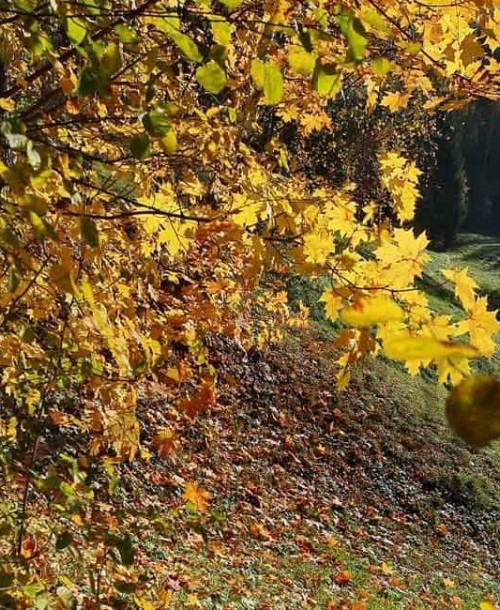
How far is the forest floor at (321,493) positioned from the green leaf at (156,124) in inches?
149

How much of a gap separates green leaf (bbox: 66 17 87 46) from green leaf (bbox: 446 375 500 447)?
102 centimetres

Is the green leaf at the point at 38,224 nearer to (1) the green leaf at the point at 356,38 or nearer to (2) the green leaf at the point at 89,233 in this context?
(2) the green leaf at the point at 89,233

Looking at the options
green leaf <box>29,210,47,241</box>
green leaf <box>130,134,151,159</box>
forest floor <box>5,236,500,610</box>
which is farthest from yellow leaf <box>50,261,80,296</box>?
forest floor <box>5,236,500,610</box>

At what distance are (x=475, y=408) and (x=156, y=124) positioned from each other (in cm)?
91

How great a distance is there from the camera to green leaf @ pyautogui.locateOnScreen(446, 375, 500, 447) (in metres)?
0.59

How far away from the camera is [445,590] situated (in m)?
7.45

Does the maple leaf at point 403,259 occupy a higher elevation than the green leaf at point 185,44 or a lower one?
lower

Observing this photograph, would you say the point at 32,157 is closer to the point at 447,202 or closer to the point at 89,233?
the point at 89,233

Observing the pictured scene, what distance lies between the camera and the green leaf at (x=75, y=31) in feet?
4.30

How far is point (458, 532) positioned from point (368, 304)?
9.21 m

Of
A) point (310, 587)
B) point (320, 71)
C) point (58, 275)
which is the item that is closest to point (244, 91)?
point (320, 71)

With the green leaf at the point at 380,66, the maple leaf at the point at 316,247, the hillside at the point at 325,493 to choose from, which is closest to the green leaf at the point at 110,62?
the green leaf at the point at 380,66

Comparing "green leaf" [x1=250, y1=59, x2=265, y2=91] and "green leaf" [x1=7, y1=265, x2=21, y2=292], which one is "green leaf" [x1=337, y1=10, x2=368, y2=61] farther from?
"green leaf" [x1=7, y1=265, x2=21, y2=292]

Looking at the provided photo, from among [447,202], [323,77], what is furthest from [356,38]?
[447,202]
